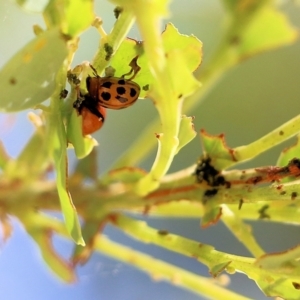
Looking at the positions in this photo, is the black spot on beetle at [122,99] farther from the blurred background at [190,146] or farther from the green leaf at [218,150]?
the blurred background at [190,146]

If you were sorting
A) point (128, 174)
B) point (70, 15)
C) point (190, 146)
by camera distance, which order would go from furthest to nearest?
point (190, 146) → point (128, 174) → point (70, 15)

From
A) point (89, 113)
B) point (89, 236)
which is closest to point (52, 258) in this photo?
point (89, 236)

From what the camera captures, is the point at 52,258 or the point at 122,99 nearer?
the point at 122,99

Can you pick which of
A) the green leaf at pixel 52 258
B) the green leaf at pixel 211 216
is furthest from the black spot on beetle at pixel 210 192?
the green leaf at pixel 52 258

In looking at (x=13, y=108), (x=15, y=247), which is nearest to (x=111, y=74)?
(x=13, y=108)

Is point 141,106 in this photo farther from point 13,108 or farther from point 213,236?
point 13,108

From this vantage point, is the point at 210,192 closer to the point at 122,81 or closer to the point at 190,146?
the point at 122,81

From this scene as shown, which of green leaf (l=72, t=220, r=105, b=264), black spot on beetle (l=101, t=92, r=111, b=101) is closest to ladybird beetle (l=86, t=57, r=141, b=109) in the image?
black spot on beetle (l=101, t=92, r=111, b=101)

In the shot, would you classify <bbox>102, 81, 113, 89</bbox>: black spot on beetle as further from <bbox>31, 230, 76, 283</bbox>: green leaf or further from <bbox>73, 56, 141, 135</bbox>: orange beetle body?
<bbox>31, 230, 76, 283</bbox>: green leaf
